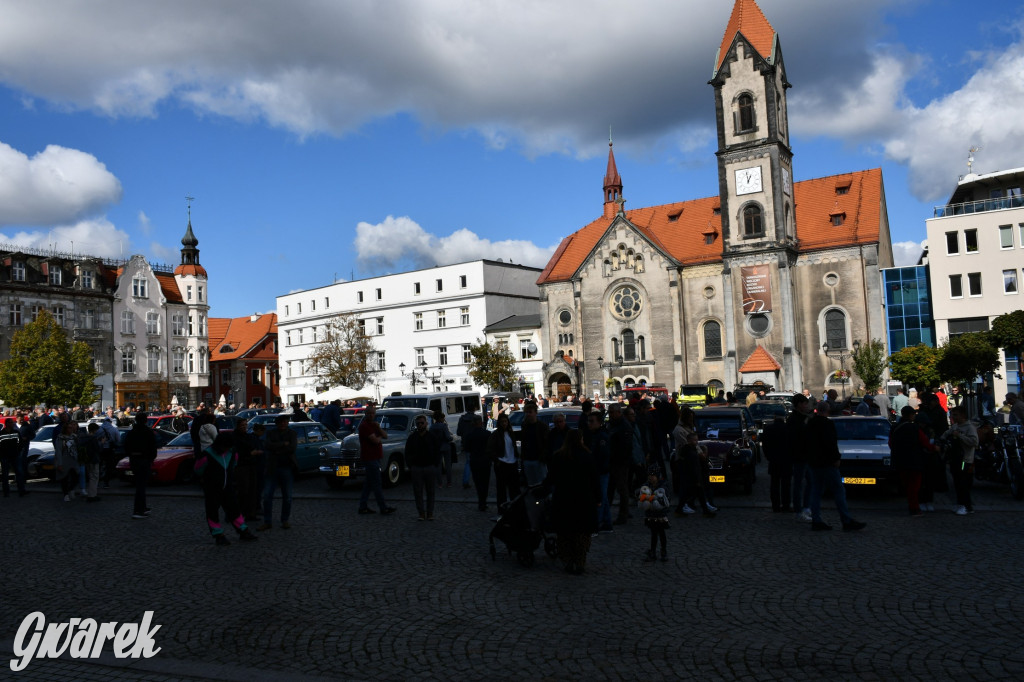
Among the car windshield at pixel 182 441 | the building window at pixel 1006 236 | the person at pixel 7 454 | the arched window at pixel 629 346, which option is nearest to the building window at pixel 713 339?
the arched window at pixel 629 346

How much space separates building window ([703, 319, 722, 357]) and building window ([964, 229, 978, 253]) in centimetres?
1574

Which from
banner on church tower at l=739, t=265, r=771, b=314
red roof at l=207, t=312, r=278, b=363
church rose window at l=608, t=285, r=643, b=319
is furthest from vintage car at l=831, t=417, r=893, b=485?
red roof at l=207, t=312, r=278, b=363

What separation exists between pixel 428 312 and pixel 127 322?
2500cm

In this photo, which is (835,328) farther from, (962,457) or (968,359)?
(962,457)

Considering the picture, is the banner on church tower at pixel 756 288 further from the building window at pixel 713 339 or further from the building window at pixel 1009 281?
the building window at pixel 1009 281

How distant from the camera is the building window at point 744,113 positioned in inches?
2155

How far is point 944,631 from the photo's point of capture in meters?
6.55

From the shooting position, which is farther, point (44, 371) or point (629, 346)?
point (629, 346)

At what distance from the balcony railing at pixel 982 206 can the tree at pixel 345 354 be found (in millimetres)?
44579

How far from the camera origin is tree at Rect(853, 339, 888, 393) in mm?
44594

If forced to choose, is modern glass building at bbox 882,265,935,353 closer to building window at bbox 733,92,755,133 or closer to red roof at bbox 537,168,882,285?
red roof at bbox 537,168,882,285

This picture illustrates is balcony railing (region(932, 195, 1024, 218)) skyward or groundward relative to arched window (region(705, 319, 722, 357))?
skyward

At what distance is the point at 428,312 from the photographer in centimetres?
6862

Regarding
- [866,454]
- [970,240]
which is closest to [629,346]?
[970,240]
